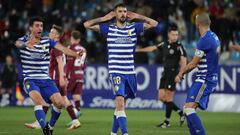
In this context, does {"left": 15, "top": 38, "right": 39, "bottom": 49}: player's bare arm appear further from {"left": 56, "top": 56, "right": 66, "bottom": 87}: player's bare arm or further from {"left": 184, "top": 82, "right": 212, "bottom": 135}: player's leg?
{"left": 184, "top": 82, "right": 212, "bottom": 135}: player's leg

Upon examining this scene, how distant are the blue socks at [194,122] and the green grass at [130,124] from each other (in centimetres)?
287

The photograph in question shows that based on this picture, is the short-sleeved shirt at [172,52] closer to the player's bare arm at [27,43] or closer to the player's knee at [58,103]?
the player's knee at [58,103]

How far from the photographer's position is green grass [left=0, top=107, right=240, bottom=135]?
604 inches

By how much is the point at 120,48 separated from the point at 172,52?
15.9 feet

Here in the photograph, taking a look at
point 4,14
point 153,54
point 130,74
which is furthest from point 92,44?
point 130,74

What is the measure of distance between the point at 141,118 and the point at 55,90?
6.58 meters

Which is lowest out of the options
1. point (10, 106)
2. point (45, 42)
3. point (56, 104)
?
point (10, 106)

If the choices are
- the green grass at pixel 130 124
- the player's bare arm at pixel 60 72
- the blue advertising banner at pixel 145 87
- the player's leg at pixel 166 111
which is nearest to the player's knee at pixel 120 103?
the green grass at pixel 130 124

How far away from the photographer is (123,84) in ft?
43.9

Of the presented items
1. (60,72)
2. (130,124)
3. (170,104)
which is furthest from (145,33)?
(60,72)

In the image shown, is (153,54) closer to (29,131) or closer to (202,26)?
(29,131)

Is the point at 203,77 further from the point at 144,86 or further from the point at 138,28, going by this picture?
the point at 144,86

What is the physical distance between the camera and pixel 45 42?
1390cm

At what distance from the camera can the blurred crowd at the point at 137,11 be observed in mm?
26578
